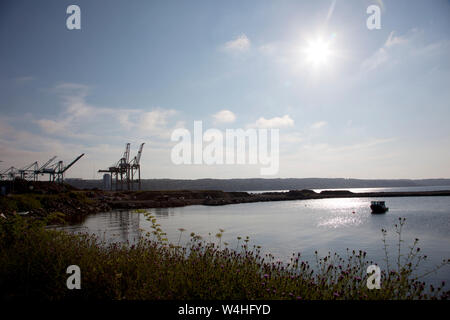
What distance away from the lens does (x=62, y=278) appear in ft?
22.1

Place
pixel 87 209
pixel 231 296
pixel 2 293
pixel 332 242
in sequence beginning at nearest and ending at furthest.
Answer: pixel 231 296, pixel 2 293, pixel 332 242, pixel 87 209

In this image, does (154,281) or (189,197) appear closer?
Result: (154,281)

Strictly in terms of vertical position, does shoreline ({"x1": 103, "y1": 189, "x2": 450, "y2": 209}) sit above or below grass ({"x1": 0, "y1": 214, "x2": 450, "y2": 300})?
below

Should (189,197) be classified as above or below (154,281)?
below

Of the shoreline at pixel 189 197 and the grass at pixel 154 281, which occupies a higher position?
the grass at pixel 154 281

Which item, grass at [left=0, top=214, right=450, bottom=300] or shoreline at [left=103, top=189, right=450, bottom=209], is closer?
grass at [left=0, top=214, right=450, bottom=300]

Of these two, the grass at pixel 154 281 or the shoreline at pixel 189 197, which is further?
the shoreline at pixel 189 197
